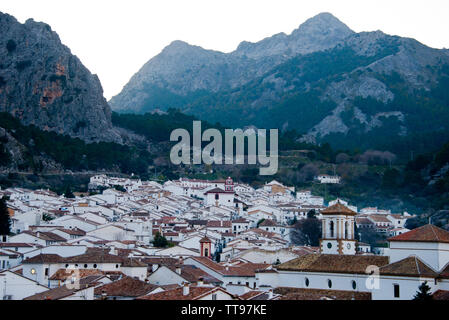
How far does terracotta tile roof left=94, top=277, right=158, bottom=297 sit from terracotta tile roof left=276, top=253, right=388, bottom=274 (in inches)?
294

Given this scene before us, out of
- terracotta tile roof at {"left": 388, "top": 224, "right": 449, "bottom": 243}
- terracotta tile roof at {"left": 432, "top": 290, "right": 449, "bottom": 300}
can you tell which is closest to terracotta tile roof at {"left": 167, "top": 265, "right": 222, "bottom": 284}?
terracotta tile roof at {"left": 388, "top": 224, "right": 449, "bottom": 243}

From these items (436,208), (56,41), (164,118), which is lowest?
(436,208)

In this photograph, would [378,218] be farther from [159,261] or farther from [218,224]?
[159,261]

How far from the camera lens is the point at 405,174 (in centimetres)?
10544

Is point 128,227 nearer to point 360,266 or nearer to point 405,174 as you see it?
point 360,266

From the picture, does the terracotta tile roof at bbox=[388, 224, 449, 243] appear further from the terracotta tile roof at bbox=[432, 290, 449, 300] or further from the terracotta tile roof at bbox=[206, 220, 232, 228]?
the terracotta tile roof at bbox=[206, 220, 232, 228]

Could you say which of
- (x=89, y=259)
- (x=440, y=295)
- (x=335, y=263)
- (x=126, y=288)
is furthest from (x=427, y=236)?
(x=89, y=259)

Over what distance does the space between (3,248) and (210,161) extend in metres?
78.5

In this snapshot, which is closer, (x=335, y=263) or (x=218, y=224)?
→ (x=335, y=263)

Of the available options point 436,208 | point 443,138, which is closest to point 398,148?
point 443,138

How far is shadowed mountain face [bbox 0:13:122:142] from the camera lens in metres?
123

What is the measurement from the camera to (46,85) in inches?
4924

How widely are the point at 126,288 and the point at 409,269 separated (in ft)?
38.2

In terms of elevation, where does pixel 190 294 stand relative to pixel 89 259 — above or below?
above
